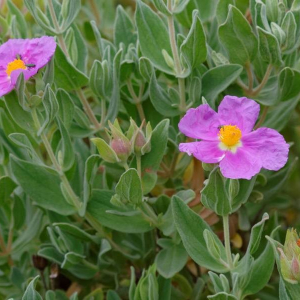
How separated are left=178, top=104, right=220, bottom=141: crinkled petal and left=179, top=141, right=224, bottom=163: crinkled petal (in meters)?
0.03

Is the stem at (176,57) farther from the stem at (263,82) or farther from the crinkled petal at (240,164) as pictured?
the crinkled petal at (240,164)

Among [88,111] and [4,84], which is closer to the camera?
[4,84]

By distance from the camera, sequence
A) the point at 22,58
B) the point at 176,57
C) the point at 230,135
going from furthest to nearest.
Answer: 1. the point at 176,57
2. the point at 22,58
3. the point at 230,135

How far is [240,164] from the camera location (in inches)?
40.4

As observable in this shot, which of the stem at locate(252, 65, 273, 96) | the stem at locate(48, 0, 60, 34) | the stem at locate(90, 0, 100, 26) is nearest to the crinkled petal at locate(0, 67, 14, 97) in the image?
the stem at locate(48, 0, 60, 34)

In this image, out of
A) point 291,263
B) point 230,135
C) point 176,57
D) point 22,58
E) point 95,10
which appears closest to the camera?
point 291,263

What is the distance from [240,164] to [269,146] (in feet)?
0.21

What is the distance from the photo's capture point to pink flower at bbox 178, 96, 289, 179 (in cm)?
102

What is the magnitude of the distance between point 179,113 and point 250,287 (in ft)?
1.30

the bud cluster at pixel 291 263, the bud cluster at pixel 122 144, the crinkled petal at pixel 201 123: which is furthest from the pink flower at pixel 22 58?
the bud cluster at pixel 291 263

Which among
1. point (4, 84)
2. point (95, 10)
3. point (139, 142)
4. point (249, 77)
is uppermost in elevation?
point (4, 84)

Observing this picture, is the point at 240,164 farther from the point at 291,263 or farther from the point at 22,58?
the point at 22,58

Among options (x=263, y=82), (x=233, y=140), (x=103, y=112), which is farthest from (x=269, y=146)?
(x=103, y=112)

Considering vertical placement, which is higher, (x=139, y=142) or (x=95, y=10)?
(x=139, y=142)
